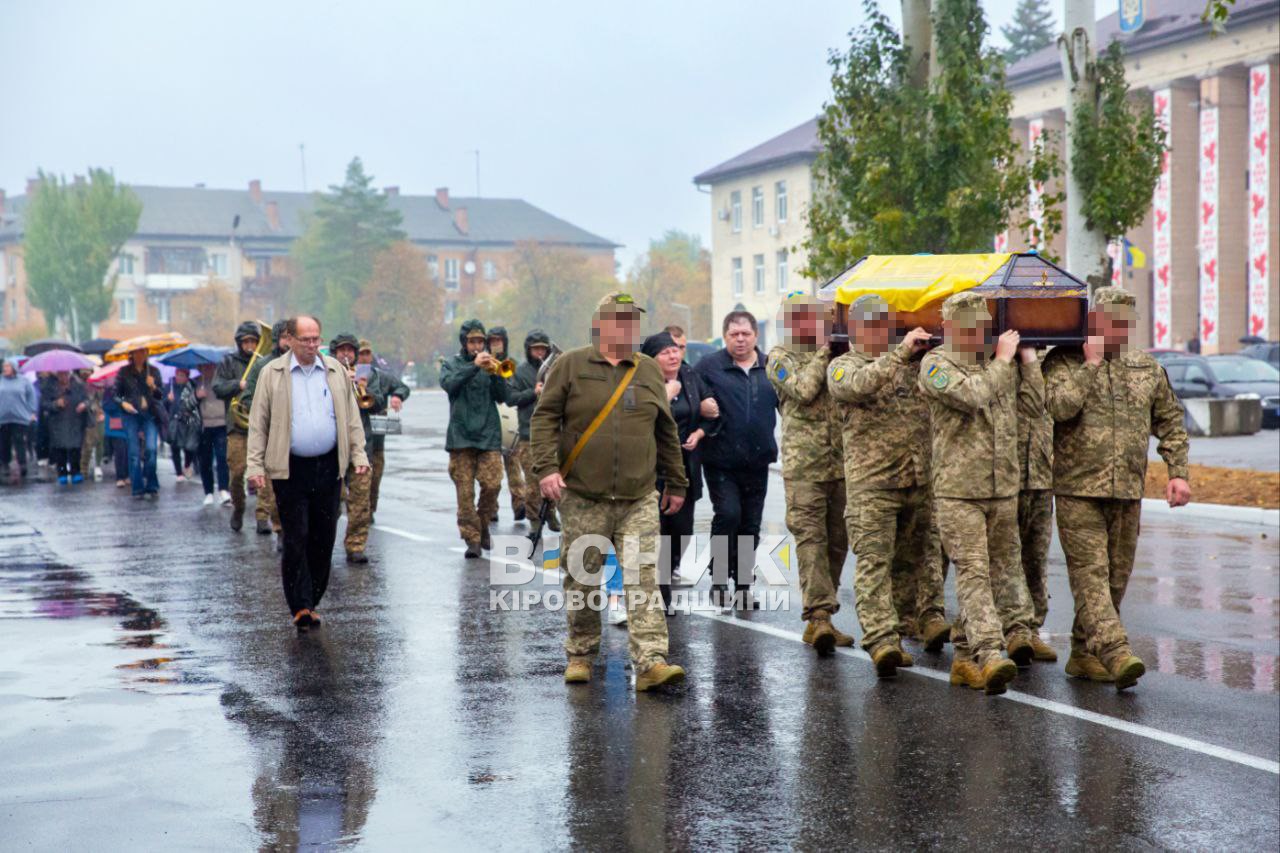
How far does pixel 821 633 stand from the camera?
9234 mm

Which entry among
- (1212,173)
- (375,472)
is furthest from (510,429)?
(1212,173)

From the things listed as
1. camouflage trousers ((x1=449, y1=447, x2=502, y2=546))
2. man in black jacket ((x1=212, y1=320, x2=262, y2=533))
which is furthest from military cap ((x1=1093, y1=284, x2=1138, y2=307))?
man in black jacket ((x1=212, y1=320, x2=262, y2=533))

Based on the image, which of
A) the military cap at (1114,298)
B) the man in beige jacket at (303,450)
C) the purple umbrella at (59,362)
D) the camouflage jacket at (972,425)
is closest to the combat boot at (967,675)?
the camouflage jacket at (972,425)

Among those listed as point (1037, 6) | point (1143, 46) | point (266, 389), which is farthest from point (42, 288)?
point (266, 389)

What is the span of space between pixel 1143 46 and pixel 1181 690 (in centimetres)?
5063

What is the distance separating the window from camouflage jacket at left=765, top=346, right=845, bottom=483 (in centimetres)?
13167

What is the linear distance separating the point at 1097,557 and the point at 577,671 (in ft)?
9.01

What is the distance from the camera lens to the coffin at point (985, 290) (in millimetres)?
8250

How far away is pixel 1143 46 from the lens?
2163 inches

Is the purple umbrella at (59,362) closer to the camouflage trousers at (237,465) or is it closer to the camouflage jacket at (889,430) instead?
the camouflage trousers at (237,465)

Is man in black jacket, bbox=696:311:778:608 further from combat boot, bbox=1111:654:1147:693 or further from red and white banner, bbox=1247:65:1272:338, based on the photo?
red and white banner, bbox=1247:65:1272:338

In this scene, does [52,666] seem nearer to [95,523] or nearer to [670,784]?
[670,784]

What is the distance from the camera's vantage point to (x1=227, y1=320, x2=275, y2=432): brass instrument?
14102 millimetres

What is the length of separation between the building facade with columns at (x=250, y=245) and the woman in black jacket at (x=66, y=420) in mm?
103686
